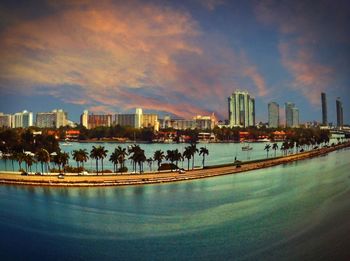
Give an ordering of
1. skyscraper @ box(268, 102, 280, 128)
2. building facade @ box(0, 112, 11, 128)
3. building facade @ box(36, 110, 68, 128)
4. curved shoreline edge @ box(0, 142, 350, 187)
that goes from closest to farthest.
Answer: curved shoreline edge @ box(0, 142, 350, 187)
building facade @ box(0, 112, 11, 128)
building facade @ box(36, 110, 68, 128)
skyscraper @ box(268, 102, 280, 128)

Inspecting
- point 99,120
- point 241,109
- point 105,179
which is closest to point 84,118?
point 99,120

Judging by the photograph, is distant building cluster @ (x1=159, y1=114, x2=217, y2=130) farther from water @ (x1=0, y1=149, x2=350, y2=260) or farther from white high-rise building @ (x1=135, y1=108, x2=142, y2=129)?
water @ (x1=0, y1=149, x2=350, y2=260)

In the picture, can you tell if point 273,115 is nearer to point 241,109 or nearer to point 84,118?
point 241,109

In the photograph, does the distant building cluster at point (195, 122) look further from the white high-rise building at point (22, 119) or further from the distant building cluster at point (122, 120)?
the white high-rise building at point (22, 119)

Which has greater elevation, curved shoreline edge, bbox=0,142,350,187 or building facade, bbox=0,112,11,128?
building facade, bbox=0,112,11,128

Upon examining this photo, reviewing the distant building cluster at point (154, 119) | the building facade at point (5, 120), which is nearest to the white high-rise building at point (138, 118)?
the distant building cluster at point (154, 119)

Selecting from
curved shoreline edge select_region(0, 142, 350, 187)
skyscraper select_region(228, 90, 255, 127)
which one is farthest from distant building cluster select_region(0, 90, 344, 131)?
curved shoreline edge select_region(0, 142, 350, 187)

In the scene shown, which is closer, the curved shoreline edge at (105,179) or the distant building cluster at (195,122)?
the curved shoreline edge at (105,179)

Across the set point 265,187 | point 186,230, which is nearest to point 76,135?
point 265,187
